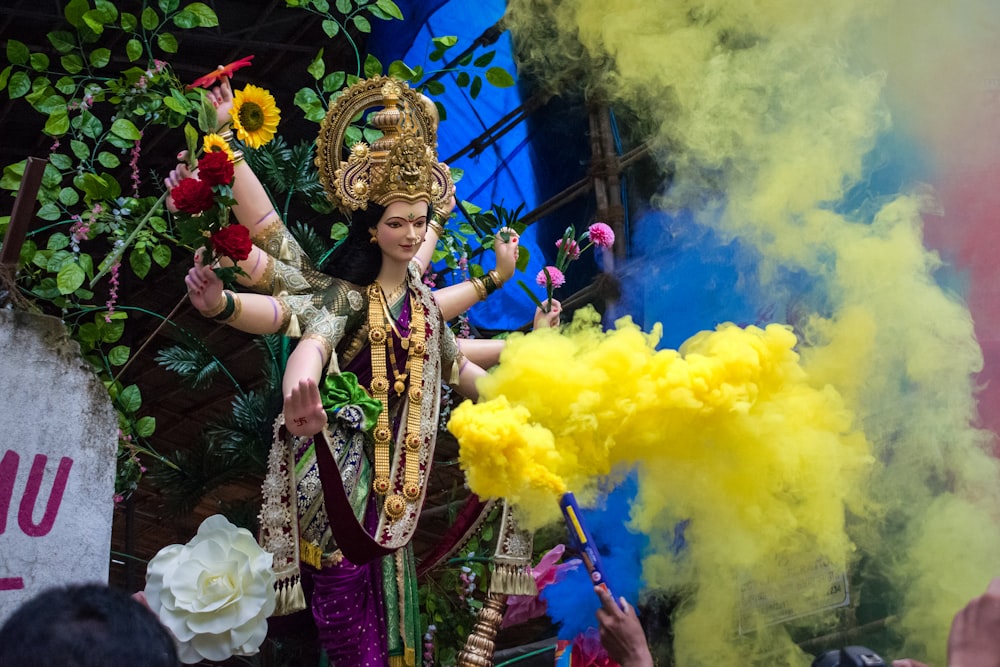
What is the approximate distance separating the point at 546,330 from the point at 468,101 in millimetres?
2893

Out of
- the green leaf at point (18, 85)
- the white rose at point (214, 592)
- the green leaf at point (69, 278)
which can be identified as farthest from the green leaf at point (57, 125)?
the white rose at point (214, 592)

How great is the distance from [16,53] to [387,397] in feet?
6.12

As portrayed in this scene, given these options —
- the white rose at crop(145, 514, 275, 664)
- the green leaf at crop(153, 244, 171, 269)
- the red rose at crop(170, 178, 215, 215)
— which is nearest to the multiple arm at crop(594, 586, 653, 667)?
the white rose at crop(145, 514, 275, 664)

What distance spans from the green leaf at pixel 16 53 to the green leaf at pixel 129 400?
1184mm

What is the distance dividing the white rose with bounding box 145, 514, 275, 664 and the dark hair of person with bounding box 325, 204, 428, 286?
32.1 inches

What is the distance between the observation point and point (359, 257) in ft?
11.5

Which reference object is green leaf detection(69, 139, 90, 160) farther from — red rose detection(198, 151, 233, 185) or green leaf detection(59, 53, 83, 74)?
red rose detection(198, 151, 233, 185)

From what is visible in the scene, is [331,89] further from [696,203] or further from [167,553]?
[167,553]

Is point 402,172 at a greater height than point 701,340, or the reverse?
point 402,172

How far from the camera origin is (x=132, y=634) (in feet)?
4.61

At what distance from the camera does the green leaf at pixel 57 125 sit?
402cm

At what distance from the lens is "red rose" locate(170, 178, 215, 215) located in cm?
314

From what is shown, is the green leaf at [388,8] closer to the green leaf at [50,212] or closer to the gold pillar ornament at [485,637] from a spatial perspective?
the green leaf at [50,212]

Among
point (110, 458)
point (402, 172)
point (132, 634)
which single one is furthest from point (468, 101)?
point (132, 634)
